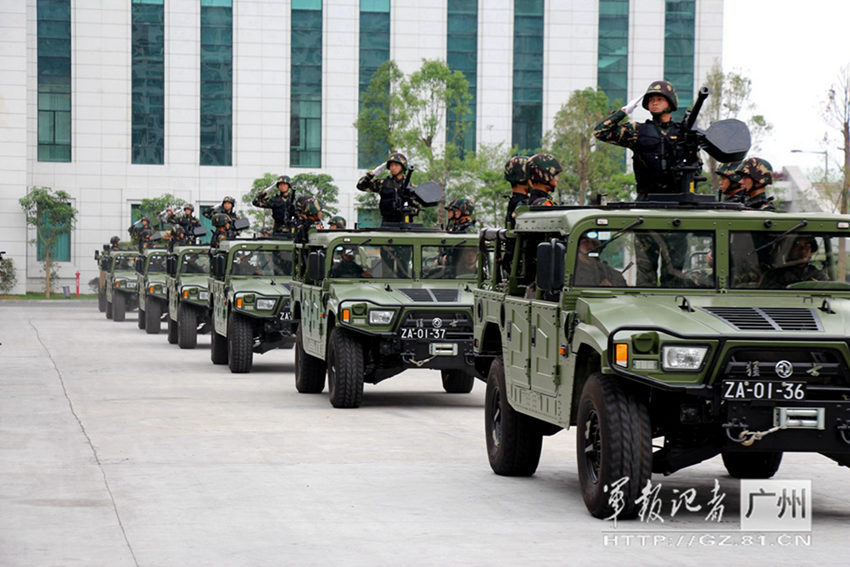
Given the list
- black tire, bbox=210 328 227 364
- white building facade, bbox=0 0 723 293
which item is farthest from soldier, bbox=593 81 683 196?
white building facade, bbox=0 0 723 293

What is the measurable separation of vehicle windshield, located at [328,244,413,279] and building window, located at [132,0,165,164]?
4527cm

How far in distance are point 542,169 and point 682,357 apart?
4.73 m

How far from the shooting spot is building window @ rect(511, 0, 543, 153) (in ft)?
204

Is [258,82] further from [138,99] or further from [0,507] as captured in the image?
[0,507]

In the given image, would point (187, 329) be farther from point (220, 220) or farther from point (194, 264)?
point (220, 220)

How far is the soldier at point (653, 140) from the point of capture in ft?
35.9

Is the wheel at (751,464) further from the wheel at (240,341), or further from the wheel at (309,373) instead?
the wheel at (240,341)

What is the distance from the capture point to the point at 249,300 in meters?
20.6

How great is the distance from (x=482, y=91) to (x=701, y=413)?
53.7m

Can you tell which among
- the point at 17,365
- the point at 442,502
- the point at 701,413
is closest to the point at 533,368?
the point at 442,502

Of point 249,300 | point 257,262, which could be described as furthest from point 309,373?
point 257,262

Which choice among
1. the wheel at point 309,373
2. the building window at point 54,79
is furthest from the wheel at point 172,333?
the building window at point 54,79

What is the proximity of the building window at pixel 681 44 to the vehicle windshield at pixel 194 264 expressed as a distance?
1510 inches

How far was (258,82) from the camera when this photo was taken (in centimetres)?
6053
